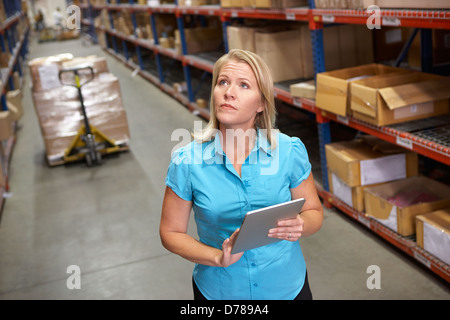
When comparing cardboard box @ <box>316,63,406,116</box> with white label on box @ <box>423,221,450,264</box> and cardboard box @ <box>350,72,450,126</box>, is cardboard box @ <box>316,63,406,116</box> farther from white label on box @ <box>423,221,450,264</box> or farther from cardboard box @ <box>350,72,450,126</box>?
white label on box @ <box>423,221,450,264</box>

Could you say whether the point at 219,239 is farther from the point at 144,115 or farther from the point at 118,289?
the point at 144,115

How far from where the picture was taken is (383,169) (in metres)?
3.42

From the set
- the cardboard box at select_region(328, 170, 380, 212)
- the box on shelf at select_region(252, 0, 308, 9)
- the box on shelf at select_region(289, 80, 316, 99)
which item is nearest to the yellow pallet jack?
the box on shelf at select_region(252, 0, 308, 9)

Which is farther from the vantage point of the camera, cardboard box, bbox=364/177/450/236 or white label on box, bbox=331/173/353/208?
white label on box, bbox=331/173/353/208

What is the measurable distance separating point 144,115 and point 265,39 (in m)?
3.66

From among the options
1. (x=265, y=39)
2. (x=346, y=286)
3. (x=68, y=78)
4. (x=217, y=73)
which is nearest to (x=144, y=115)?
(x=68, y=78)

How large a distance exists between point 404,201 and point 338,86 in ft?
2.87

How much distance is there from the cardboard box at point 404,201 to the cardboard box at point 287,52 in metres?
1.73

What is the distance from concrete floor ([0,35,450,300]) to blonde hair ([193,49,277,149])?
5.08ft

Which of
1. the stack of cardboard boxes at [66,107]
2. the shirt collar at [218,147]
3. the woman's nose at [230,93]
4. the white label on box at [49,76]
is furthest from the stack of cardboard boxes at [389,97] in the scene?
the white label on box at [49,76]

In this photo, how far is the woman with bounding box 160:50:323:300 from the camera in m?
1.55

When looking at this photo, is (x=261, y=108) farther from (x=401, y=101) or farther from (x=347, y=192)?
(x=347, y=192)

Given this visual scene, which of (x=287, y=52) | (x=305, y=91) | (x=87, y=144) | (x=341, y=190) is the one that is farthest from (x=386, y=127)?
(x=87, y=144)
